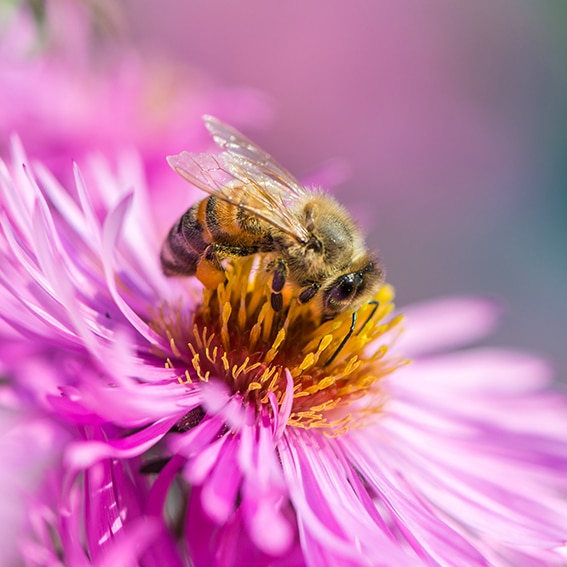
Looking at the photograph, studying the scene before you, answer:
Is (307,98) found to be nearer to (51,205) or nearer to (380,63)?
(380,63)

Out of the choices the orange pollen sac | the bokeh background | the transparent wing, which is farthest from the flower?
the bokeh background

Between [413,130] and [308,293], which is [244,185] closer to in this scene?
[308,293]

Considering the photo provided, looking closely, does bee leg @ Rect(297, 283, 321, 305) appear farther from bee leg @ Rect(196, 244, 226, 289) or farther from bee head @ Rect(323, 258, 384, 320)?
bee leg @ Rect(196, 244, 226, 289)

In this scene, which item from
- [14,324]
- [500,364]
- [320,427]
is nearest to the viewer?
[14,324]

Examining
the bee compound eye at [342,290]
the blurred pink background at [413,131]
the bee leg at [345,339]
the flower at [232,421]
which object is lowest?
the flower at [232,421]

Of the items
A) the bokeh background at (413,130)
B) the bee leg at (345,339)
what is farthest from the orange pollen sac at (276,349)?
the bokeh background at (413,130)

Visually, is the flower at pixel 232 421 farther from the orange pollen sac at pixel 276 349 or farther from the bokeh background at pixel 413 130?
the bokeh background at pixel 413 130

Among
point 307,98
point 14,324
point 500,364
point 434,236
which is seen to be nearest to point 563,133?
point 434,236
